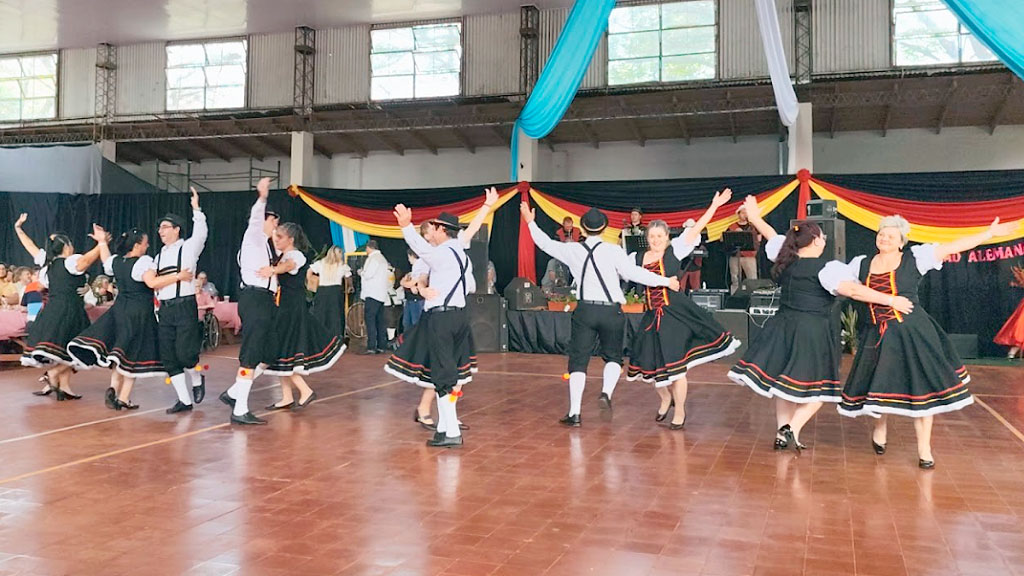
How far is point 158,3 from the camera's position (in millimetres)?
14188

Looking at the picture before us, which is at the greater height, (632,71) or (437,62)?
(437,62)

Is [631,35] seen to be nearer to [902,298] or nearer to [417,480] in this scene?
[902,298]

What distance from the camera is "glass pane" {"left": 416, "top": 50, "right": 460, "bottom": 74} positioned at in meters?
15.2

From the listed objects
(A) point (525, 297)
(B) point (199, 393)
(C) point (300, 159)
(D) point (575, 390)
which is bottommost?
(B) point (199, 393)

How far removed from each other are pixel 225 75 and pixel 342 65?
2.64 metres

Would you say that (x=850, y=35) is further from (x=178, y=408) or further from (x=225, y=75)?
(x=178, y=408)

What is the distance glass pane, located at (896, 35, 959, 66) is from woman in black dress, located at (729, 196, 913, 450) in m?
10.5

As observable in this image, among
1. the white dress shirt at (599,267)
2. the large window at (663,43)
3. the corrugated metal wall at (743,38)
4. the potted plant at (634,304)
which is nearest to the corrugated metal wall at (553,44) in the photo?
the large window at (663,43)

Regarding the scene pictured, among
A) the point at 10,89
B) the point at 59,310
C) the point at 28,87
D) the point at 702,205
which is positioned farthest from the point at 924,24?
the point at 10,89

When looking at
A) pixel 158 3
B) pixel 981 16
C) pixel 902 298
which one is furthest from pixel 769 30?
pixel 158 3

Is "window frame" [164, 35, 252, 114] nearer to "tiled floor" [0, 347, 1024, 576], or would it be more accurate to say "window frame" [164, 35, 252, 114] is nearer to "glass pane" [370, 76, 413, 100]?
"glass pane" [370, 76, 413, 100]

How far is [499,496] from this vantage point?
348 cm

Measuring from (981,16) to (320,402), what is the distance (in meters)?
5.20

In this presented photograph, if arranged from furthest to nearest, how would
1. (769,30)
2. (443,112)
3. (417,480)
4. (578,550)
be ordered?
(443,112), (769,30), (417,480), (578,550)
